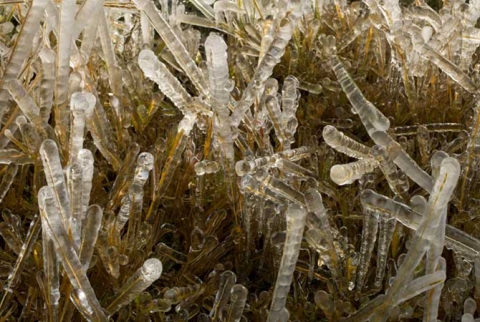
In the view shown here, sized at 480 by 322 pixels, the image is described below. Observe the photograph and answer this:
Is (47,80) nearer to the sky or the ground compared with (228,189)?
nearer to the sky

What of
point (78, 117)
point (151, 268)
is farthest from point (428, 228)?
point (78, 117)

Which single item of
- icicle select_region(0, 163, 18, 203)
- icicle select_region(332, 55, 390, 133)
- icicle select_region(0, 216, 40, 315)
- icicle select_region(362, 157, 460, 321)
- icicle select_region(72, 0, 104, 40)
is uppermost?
icicle select_region(72, 0, 104, 40)

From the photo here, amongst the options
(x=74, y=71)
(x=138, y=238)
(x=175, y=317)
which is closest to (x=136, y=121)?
(x=74, y=71)

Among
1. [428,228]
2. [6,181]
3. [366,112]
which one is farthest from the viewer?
[6,181]

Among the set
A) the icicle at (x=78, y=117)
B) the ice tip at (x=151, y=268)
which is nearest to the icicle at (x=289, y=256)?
the ice tip at (x=151, y=268)

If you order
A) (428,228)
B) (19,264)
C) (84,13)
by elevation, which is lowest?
(19,264)

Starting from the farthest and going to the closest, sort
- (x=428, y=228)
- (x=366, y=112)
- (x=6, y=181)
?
(x=6, y=181) < (x=366, y=112) < (x=428, y=228)

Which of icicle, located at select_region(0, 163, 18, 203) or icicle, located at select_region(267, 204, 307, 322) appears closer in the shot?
icicle, located at select_region(267, 204, 307, 322)

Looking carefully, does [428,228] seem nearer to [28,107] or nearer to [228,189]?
[228,189]

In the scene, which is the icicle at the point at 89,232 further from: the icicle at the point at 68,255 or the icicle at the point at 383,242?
the icicle at the point at 383,242

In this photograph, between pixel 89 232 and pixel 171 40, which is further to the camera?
pixel 171 40

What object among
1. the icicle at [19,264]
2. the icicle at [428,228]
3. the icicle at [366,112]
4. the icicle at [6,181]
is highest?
the icicle at [366,112]

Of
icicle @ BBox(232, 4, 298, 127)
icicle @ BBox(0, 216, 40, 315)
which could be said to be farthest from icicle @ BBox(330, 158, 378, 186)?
icicle @ BBox(0, 216, 40, 315)

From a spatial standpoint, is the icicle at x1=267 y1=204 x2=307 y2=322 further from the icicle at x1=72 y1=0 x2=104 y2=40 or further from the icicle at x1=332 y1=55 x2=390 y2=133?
the icicle at x1=72 y1=0 x2=104 y2=40
